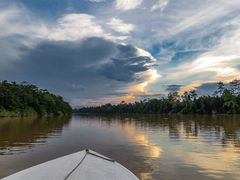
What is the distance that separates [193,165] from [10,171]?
7.03m

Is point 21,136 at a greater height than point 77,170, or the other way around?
point 77,170

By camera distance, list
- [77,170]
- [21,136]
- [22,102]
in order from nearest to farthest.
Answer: [77,170] < [21,136] < [22,102]

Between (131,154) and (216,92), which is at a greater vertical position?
(216,92)

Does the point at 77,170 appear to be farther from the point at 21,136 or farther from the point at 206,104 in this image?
the point at 206,104

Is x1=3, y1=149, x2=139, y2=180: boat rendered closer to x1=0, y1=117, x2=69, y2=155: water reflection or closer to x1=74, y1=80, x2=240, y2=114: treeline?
x1=0, y1=117, x2=69, y2=155: water reflection

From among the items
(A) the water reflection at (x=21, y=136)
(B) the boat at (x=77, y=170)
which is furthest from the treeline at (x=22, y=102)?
(B) the boat at (x=77, y=170)

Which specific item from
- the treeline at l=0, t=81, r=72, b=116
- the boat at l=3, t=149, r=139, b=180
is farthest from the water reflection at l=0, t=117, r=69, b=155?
the treeline at l=0, t=81, r=72, b=116

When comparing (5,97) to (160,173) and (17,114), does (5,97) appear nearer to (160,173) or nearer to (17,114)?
(17,114)

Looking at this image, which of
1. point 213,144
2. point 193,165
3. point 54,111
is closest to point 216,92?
point 54,111

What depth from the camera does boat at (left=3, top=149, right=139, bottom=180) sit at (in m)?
5.98

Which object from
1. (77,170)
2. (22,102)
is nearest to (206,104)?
(22,102)

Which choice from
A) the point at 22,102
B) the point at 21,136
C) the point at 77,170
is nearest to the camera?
the point at 77,170

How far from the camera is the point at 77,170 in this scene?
20.5 feet

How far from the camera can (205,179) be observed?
1066 cm
